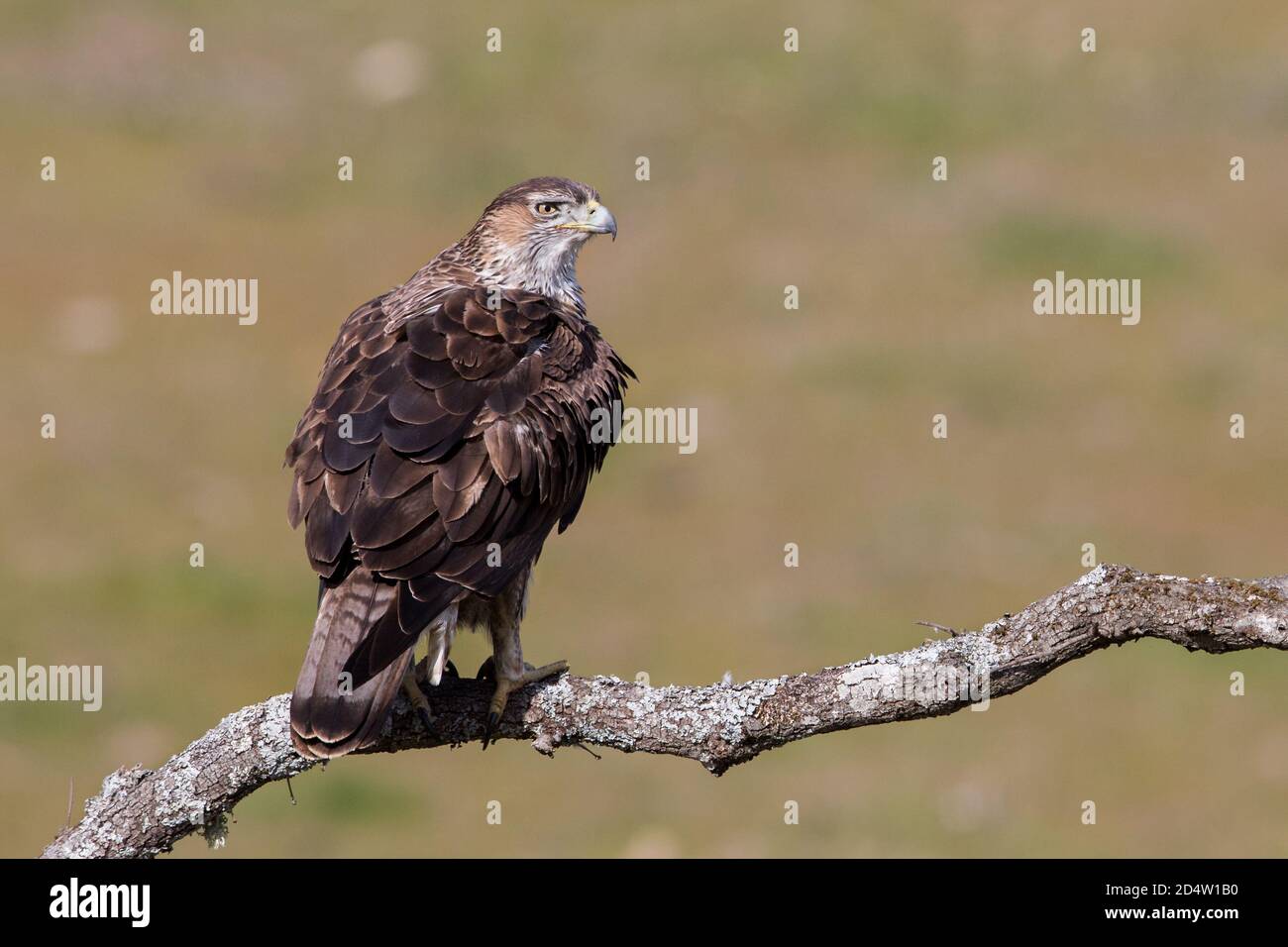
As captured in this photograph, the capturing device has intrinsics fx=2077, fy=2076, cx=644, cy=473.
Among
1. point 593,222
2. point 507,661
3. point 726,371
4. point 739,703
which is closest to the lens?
point 739,703

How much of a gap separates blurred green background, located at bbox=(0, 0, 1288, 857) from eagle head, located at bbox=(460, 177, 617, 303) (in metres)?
12.1

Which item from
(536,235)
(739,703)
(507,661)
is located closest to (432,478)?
(507,661)

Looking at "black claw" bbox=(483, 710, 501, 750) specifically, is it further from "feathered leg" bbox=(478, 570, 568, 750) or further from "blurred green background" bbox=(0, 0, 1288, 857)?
"blurred green background" bbox=(0, 0, 1288, 857)

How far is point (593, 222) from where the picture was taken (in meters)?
10.2

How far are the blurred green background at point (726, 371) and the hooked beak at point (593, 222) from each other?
1216cm

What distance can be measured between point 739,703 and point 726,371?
1003 inches

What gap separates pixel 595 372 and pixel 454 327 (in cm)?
70

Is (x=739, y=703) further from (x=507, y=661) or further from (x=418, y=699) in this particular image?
(x=418, y=699)

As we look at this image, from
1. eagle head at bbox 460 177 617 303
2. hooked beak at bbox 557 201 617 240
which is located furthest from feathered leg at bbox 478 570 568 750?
hooked beak at bbox 557 201 617 240

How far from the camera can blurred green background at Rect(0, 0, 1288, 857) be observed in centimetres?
2303

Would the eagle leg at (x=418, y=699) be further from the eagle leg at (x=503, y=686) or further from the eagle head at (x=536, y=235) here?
the eagle head at (x=536, y=235)

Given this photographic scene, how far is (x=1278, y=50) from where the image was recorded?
1753 inches
